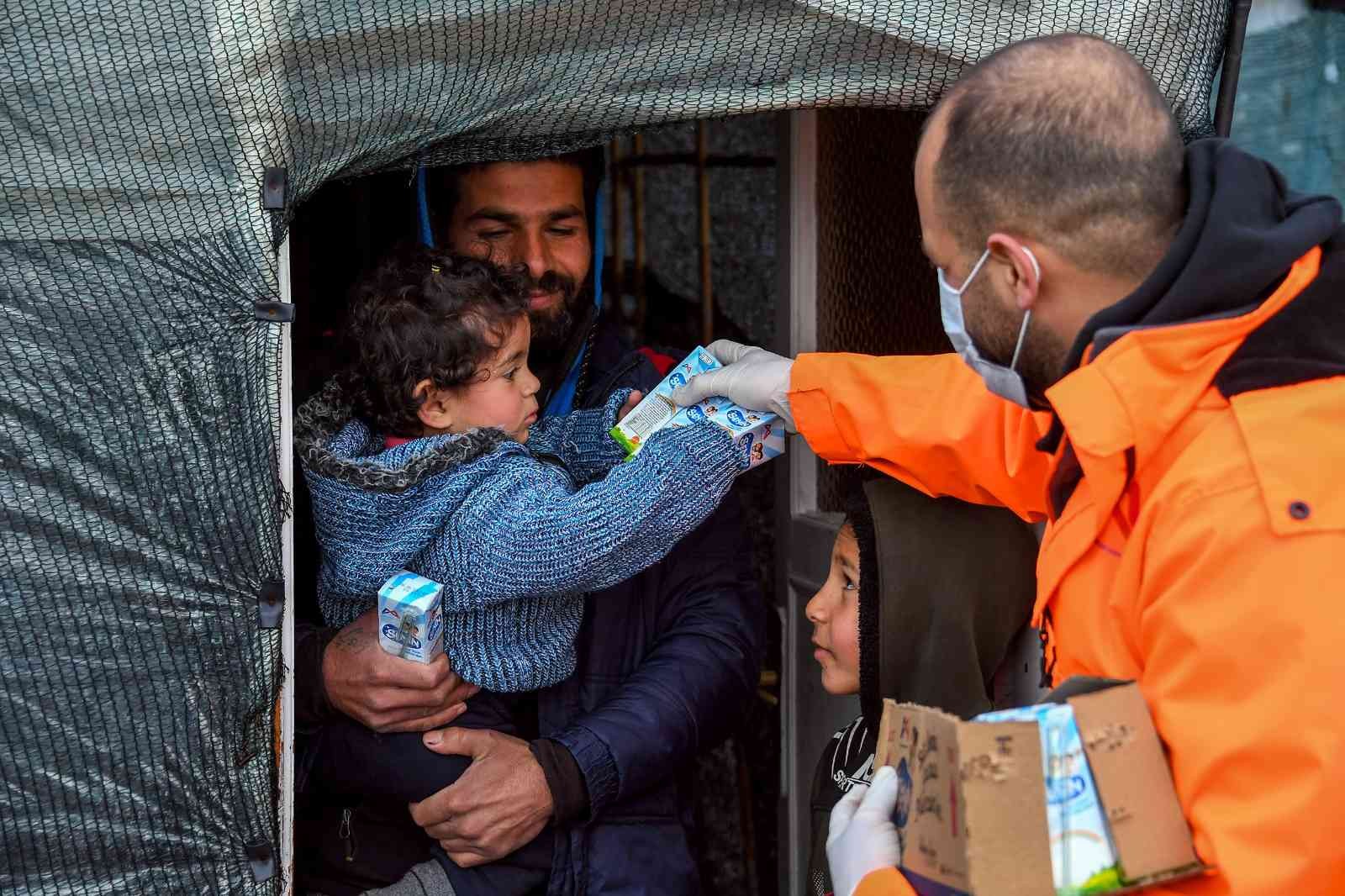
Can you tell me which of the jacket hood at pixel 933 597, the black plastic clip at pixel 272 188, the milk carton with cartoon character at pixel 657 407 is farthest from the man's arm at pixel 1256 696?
the black plastic clip at pixel 272 188

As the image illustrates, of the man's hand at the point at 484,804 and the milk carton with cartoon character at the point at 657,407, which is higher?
the milk carton with cartoon character at the point at 657,407

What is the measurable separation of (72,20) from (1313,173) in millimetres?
3541

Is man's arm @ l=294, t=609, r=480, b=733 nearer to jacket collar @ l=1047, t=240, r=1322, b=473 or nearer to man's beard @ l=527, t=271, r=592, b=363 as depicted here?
man's beard @ l=527, t=271, r=592, b=363

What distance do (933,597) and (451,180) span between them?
4.80 ft

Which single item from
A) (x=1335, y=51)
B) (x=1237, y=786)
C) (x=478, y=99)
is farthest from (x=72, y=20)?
(x=1335, y=51)

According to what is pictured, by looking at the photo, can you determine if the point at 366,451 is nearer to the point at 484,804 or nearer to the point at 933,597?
the point at 484,804

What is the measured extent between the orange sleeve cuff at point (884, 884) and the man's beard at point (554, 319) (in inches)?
61.0

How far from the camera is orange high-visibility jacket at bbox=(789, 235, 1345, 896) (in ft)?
4.39

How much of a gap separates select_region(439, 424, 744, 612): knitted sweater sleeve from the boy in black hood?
0.31 m

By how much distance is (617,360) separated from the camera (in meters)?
2.92

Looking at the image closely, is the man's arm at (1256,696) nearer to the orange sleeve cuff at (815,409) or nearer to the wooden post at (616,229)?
the orange sleeve cuff at (815,409)

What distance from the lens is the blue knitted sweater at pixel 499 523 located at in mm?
2236

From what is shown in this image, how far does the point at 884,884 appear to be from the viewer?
5.27ft

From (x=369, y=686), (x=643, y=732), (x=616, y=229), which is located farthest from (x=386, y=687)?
(x=616, y=229)
